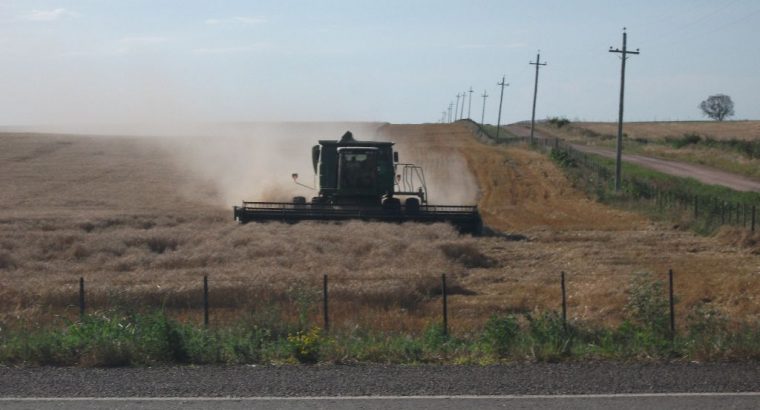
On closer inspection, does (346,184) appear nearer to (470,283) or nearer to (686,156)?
(470,283)

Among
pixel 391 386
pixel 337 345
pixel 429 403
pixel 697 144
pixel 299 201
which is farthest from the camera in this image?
pixel 697 144

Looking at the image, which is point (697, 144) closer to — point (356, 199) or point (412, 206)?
point (356, 199)

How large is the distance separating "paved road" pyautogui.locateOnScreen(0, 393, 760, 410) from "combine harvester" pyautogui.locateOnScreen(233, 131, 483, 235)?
64.0 feet

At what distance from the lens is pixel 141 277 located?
20.8 m

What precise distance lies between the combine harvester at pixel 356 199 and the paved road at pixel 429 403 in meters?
19.5

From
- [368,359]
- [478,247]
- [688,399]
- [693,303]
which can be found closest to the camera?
[688,399]

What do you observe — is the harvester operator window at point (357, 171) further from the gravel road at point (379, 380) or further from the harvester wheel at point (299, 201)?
the gravel road at point (379, 380)

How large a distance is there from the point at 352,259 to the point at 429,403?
14.4m

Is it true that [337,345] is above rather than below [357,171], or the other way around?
below

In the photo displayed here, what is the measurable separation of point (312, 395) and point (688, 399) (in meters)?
3.42

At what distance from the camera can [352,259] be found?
23250 mm

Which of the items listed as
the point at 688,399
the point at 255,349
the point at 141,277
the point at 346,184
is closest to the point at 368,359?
the point at 255,349

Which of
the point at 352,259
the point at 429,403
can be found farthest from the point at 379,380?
the point at 352,259

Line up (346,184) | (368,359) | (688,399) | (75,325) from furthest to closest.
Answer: (346,184) → (75,325) → (368,359) → (688,399)
